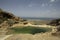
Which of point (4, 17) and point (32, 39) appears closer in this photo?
point (32, 39)

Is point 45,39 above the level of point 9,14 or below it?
below

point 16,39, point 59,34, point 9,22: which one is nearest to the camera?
point 16,39

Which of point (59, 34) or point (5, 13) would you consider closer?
point (59, 34)

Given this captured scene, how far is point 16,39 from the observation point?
1150cm

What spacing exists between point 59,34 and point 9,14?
756 inches

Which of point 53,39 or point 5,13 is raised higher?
point 5,13

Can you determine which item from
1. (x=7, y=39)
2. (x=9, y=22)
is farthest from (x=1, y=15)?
(x=7, y=39)

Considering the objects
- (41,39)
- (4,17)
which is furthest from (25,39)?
(4,17)

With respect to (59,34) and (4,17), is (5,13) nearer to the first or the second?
(4,17)

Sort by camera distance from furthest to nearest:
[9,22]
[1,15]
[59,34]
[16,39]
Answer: [1,15] → [9,22] → [59,34] → [16,39]

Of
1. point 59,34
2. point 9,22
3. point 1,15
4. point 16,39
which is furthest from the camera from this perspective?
point 1,15

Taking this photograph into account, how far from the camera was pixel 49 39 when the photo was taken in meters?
11.8

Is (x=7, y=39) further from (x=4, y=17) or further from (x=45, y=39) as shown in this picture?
(x=4, y=17)

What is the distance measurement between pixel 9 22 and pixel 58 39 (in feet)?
51.9
